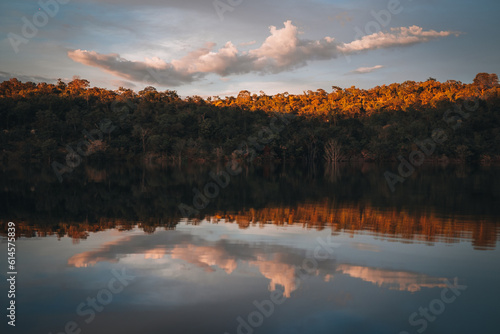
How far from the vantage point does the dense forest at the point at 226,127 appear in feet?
221

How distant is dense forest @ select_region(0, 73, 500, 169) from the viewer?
67.5 m

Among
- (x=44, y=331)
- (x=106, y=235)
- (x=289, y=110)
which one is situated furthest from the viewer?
(x=289, y=110)

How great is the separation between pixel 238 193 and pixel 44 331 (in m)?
16.8

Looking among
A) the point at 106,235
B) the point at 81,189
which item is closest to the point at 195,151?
the point at 81,189

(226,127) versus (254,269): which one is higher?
(226,127)

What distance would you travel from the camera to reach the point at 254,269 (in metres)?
Answer: 7.97

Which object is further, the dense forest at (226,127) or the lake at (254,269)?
the dense forest at (226,127)

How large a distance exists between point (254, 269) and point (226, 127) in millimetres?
72091

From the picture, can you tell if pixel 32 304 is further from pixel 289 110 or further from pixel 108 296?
pixel 289 110

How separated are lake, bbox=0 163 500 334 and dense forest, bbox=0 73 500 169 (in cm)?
5443

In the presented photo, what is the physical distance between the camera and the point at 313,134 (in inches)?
3029

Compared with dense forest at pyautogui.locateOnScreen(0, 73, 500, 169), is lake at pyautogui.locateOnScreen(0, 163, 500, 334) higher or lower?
lower

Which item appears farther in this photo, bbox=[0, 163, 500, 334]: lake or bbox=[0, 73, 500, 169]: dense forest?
bbox=[0, 73, 500, 169]: dense forest

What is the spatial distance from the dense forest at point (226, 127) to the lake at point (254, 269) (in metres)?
54.4
